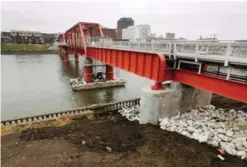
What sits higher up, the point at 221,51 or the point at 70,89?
the point at 221,51

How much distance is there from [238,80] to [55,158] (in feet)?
31.0

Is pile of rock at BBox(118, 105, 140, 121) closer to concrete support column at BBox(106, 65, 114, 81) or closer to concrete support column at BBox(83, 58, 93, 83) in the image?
concrete support column at BBox(83, 58, 93, 83)

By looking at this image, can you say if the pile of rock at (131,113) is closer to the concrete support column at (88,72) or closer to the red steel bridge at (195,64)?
the red steel bridge at (195,64)

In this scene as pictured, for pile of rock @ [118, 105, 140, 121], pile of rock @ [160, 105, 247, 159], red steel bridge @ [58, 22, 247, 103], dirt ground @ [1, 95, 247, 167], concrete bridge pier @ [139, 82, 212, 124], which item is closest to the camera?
dirt ground @ [1, 95, 247, 167]

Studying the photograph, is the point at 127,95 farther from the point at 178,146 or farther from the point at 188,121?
the point at 178,146

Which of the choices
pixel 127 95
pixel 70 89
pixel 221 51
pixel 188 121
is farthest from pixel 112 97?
pixel 221 51

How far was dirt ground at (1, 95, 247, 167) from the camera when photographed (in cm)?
744

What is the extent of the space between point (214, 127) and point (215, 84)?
9.38ft

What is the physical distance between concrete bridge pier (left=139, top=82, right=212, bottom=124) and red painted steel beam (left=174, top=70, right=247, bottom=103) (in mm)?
909

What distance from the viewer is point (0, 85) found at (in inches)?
968

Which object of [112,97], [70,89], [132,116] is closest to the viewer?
[132,116]

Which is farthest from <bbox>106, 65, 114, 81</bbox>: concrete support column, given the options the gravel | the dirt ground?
the dirt ground

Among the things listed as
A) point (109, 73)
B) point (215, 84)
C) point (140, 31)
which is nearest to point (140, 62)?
point (215, 84)

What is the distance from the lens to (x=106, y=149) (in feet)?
27.8
